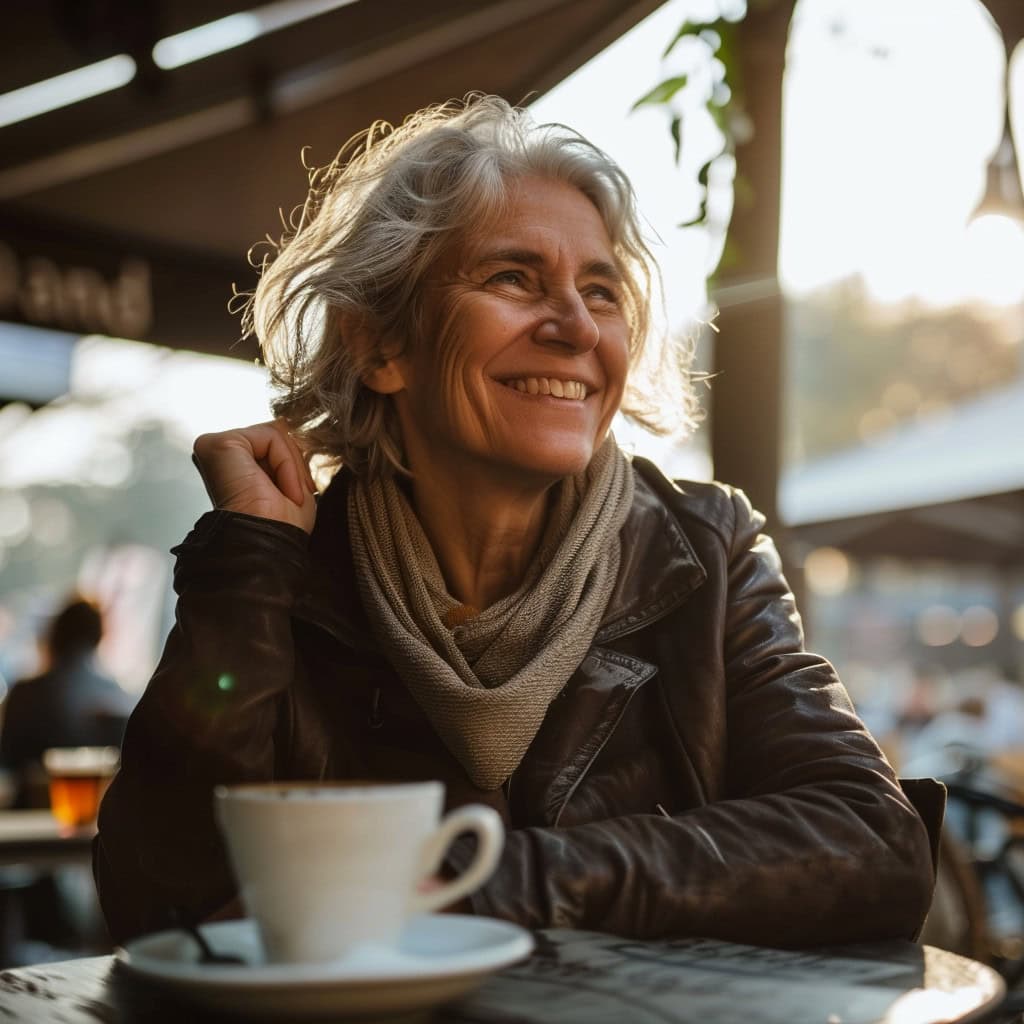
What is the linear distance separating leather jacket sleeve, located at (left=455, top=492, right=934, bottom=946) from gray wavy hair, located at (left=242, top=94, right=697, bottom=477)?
2.79ft

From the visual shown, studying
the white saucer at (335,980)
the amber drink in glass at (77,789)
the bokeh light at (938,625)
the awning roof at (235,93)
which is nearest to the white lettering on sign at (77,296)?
the awning roof at (235,93)

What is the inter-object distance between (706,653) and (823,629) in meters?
28.6

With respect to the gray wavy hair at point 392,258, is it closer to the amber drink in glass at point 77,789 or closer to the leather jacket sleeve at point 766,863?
the leather jacket sleeve at point 766,863

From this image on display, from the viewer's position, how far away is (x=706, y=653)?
1.69 meters

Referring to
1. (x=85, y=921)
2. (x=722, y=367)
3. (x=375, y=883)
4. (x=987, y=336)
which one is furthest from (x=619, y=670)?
(x=987, y=336)

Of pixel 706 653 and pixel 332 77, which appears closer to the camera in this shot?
pixel 706 653

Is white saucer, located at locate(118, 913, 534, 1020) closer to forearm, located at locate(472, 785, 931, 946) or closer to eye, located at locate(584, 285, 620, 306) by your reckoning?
forearm, located at locate(472, 785, 931, 946)

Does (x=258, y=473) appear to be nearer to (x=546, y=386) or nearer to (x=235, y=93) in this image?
(x=546, y=386)

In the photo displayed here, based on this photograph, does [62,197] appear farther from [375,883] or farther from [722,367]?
[375,883]

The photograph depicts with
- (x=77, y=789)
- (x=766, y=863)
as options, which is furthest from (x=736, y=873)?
(x=77, y=789)

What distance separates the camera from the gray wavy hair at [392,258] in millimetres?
1905

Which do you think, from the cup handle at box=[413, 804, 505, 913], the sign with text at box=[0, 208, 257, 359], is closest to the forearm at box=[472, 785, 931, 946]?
the cup handle at box=[413, 804, 505, 913]

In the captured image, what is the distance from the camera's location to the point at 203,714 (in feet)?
4.94

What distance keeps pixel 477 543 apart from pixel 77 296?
2097 mm
